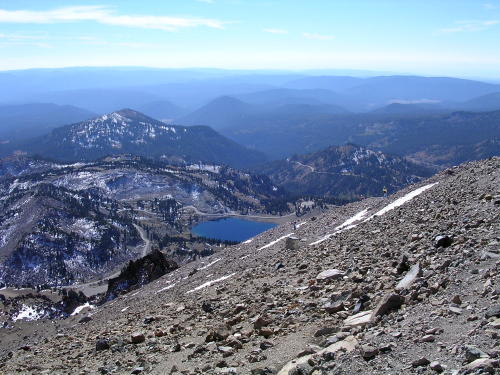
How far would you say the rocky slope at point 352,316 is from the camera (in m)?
11.7

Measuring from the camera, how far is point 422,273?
16969 millimetres

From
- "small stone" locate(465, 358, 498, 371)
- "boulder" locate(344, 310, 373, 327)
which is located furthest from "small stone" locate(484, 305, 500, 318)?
"boulder" locate(344, 310, 373, 327)

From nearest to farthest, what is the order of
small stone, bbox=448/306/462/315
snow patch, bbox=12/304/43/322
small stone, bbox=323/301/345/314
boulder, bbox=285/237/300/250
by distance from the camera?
small stone, bbox=448/306/462/315 < small stone, bbox=323/301/345/314 < boulder, bbox=285/237/300/250 < snow patch, bbox=12/304/43/322

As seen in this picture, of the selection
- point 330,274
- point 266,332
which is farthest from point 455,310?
point 330,274

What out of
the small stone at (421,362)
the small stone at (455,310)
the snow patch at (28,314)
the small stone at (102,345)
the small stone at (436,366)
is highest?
the small stone at (455,310)

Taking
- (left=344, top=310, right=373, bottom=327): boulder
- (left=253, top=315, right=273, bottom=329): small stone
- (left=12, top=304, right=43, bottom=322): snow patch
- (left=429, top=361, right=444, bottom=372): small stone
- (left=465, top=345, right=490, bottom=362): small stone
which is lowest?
(left=12, top=304, right=43, bottom=322): snow patch

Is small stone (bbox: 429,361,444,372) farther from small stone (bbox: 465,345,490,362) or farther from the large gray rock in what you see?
the large gray rock

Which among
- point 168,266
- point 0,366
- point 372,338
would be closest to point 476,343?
point 372,338

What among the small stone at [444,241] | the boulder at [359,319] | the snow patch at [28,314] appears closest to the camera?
the boulder at [359,319]

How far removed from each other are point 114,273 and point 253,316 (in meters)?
191

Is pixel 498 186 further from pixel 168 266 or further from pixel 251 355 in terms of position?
pixel 168 266

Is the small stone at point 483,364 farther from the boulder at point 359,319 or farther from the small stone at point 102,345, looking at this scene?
Result: the small stone at point 102,345

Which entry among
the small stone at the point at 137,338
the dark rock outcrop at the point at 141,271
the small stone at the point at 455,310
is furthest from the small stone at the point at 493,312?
the dark rock outcrop at the point at 141,271

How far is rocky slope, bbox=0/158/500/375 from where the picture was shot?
11.7 m
